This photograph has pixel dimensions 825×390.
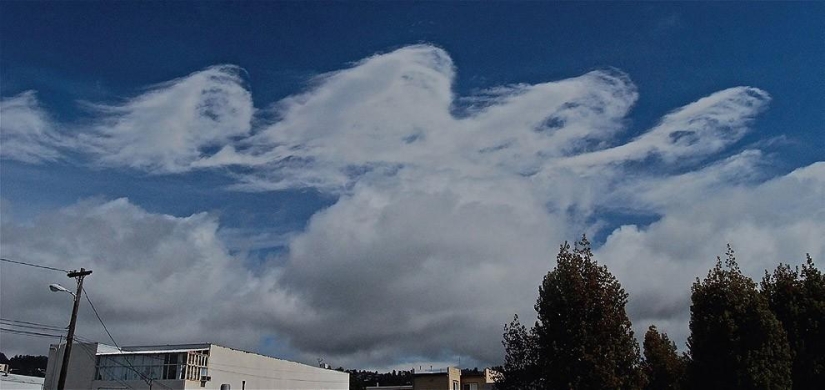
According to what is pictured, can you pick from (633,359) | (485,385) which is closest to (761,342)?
(633,359)

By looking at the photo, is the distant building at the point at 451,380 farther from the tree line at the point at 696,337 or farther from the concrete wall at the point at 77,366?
the tree line at the point at 696,337

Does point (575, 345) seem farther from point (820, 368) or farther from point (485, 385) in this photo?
point (485, 385)

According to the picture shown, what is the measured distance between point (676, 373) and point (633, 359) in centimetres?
1170

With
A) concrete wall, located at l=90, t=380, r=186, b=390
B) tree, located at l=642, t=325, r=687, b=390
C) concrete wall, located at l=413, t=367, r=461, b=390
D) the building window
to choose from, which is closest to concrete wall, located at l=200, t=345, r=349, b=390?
concrete wall, located at l=90, t=380, r=186, b=390

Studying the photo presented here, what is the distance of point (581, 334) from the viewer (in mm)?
30344

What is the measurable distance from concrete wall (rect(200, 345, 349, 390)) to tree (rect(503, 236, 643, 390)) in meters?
58.1

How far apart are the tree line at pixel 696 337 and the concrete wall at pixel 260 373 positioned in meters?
57.8

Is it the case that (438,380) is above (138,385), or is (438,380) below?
above

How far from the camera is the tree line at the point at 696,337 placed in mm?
30297

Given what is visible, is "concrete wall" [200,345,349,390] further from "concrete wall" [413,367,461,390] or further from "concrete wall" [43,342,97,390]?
"concrete wall" [413,367,461,390]

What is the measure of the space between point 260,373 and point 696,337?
72.4 meters

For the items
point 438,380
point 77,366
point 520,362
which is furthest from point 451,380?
point 520,362

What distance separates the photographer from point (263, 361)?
9681 cm

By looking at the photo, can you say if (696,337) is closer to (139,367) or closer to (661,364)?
(661,364)
